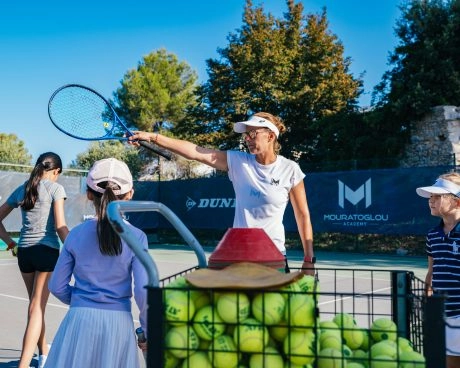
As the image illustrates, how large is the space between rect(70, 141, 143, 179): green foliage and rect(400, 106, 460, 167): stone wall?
64.7 feet

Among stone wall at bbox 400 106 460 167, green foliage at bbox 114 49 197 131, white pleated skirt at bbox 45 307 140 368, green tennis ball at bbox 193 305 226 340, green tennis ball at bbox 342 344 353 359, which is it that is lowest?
white pleated skirt at bbox 45 307 140 368

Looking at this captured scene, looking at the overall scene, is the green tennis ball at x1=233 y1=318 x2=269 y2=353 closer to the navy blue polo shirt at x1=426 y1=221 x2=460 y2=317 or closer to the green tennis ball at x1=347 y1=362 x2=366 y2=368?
the green tennis ball at x1=347 y1=362 x2=366 y2=368

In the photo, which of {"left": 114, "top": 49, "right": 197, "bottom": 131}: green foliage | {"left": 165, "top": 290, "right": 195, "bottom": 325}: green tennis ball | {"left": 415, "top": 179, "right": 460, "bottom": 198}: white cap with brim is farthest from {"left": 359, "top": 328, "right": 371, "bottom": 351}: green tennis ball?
{"left": 114, "top": 49, "right": 197, "bottom": 131}: green foliage

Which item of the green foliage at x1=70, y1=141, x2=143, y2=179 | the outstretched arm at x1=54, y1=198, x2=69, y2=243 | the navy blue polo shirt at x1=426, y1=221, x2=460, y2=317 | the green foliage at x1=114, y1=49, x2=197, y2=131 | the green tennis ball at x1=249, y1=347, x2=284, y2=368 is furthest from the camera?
the green foliage at x1=114, y1=49, x2=197, y2=131

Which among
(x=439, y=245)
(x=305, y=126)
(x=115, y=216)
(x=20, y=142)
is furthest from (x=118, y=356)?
(x=20, y=142)

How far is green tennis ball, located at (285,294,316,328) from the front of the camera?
1.38 metres

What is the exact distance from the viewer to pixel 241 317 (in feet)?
4.53

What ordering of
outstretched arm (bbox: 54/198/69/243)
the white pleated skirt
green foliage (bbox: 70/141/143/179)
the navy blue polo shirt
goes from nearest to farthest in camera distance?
the white pleated skirt → the navy blue polo shirt → outstretched arm (bbox: 54/198/69/243) → green foliage (bbox: 70/141/143/179)

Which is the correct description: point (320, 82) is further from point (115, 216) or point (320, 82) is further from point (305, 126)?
point (115, 216)

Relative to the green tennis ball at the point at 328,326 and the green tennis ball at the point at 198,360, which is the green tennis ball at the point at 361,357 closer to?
the green tennis ball at the point at 328,326

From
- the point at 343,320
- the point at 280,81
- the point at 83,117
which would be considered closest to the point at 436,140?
the point at 280,81

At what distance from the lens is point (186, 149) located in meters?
3.04

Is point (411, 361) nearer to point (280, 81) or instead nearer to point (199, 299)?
point (199, 299)

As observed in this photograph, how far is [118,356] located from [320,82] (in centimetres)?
2370
